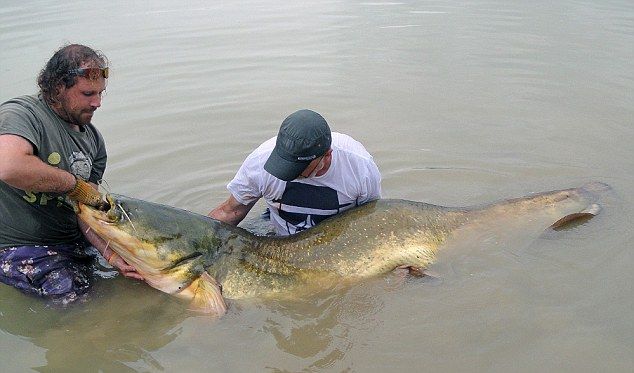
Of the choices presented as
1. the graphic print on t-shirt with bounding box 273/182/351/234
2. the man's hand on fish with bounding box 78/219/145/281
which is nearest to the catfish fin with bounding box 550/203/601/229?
the graphic print on t-shirt with bounding box 273/182/351/234

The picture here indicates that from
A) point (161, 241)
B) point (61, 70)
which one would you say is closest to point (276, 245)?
point (161, 241)

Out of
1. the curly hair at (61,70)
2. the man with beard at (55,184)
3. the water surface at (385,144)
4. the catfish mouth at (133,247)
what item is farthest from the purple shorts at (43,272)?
the curly hair at (61,70)

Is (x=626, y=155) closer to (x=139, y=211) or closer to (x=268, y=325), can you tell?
(x=268, y=325)

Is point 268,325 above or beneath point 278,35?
beneath

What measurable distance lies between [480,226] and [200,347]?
7.09ft

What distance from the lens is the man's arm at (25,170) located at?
305cm

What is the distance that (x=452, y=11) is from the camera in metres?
12.5

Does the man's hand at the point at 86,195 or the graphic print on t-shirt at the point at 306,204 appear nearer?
the man's hand at the point at 86,195

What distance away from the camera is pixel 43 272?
3.71 metres

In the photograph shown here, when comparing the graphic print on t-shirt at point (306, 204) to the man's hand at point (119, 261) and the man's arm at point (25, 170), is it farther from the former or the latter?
the man's arm at point (25, 170)

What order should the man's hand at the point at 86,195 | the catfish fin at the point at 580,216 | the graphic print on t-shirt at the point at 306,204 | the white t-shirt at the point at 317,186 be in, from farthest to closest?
the catfish fin at the point at 580,216, the graphic print on t-shirt at the point at 306,204, the white t-shirt at the point at 317,186, the man's hand at the point at 86,195

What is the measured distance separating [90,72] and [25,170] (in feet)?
2.63

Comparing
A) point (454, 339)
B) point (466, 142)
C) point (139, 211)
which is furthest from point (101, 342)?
point (466, 142)

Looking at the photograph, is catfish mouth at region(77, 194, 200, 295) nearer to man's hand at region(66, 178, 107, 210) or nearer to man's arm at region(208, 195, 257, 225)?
man's hand at region(66, 178, 107, 210)
